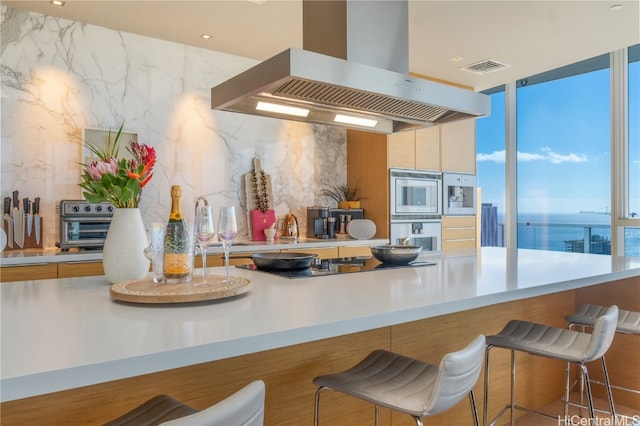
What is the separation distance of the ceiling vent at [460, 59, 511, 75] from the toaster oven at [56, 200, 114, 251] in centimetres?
338

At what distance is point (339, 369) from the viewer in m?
1.73

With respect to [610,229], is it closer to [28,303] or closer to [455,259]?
[455,259]

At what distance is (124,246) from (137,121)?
227cm

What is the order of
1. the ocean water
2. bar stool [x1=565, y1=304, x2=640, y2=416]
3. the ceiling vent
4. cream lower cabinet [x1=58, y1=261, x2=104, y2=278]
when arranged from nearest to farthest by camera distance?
bar stool [x1=565, y1=304, x2=640, y2=416], cream lower cabinet [x1=58, y1=261, x2=104, y2=278], the ceiling vent, the ocean water

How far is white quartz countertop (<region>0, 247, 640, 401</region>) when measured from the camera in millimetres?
841

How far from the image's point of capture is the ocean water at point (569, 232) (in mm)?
4629

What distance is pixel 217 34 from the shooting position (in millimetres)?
3564

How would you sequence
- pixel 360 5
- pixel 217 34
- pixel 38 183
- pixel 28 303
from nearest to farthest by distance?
pixel 28 303 < pixel 360 5 < pixel 38 183 < pixel 217 34

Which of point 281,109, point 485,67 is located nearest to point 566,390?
point 281,109

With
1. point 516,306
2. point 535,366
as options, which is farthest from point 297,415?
point 535,366

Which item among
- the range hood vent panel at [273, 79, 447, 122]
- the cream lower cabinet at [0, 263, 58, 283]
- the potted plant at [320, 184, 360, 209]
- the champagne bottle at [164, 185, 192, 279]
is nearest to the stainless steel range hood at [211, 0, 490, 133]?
the range hood vent panel at [273, 79, 447, 122]

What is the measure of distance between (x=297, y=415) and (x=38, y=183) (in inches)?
102

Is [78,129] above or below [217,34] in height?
below

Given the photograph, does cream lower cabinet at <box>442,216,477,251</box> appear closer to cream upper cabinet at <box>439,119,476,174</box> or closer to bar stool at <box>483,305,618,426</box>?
Answer: cream upper cabinet at <box>439,119,476,174</box>
